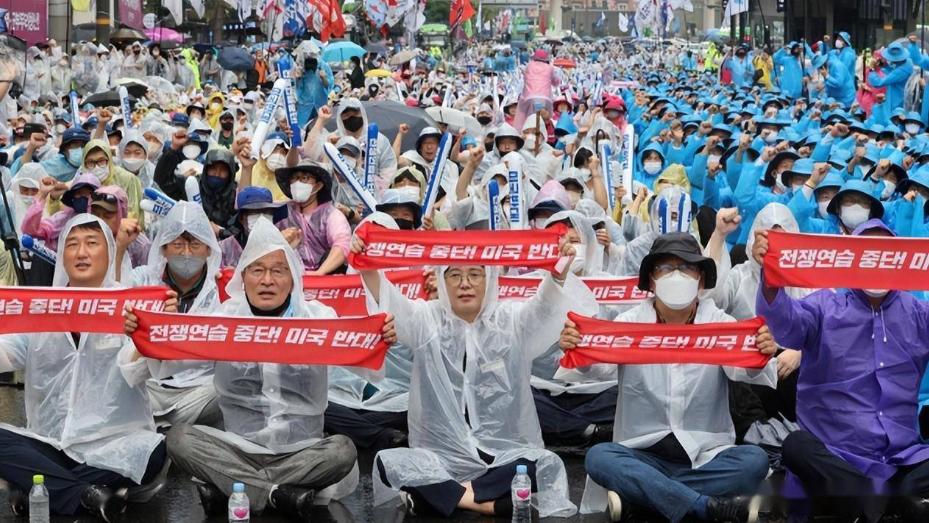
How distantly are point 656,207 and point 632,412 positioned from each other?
10.3ft

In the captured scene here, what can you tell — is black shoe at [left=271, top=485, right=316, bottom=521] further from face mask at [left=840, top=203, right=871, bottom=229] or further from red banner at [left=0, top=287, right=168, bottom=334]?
face mask at [left=840, top=203, right=871, bottom=229]

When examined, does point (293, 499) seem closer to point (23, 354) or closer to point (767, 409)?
point (23, 354)

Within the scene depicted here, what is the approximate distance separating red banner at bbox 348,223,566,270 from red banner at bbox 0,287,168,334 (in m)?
1.02

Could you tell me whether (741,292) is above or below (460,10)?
below

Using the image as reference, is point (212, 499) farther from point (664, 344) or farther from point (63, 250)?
point (664, 344)

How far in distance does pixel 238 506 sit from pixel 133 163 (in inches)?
300

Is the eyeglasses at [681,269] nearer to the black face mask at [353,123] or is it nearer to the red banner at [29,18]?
the black face mask at [353,123]

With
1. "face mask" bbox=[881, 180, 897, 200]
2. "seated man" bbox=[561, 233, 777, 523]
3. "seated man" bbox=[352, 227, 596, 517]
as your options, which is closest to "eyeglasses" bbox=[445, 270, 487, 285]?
"seated man" bbox=[352, 227, 596, 517]

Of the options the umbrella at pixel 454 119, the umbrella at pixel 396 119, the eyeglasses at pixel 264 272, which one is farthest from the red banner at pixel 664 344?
the umbrella at pixel 454 119

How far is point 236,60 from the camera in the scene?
36.4 meters

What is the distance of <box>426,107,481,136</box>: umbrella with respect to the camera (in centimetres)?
1822

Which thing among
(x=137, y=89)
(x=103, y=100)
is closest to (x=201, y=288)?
(x=103, y=100)

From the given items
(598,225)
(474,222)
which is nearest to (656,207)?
(598,225)

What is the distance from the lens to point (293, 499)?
7234 mm
